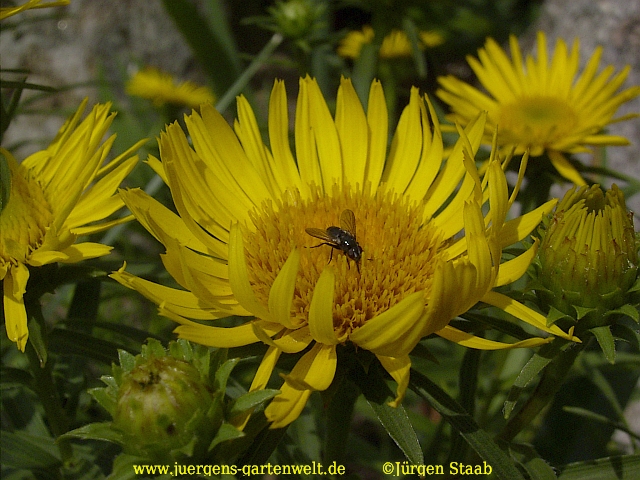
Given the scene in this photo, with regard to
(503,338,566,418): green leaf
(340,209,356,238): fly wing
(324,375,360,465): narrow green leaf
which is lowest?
(324,375,360,465): narrow green leaf

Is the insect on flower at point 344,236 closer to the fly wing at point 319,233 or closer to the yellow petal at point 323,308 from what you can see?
the fly wing at point 319,233

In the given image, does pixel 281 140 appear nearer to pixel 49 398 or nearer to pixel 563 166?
pixel 49 398

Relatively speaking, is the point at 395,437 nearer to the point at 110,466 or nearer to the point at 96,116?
the point at 110,466

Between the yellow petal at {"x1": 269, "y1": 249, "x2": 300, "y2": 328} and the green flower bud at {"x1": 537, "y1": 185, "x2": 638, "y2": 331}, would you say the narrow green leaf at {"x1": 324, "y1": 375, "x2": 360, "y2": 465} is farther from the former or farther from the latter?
the green flower bud at {"x1": 537, "y1": 185, "x2": 638, "y2": 331}

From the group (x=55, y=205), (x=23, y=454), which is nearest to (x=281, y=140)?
(x=55, y=205)

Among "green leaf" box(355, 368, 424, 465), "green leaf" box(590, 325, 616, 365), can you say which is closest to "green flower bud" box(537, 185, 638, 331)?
"green leaf" box(590, 325, 616, 365)

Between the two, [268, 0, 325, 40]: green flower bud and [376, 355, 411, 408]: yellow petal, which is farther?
[268, 0, 325, 40]: green flower bud

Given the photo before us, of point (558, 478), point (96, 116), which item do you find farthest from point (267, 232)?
point (558, 478)
